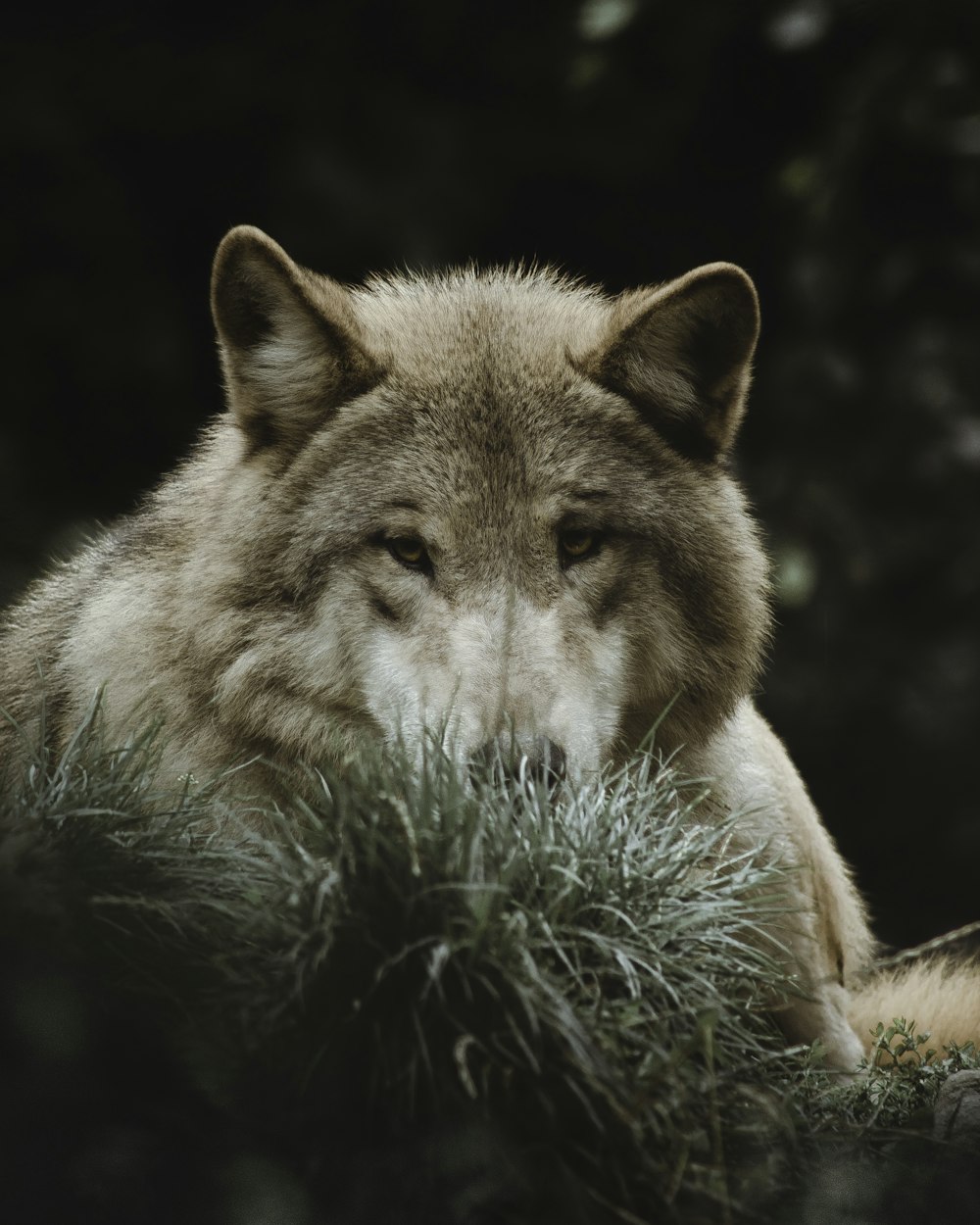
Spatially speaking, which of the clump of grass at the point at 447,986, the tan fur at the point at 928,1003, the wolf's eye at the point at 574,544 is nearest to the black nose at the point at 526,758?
the clump of grass at the point at 447,986

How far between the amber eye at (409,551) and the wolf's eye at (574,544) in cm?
26

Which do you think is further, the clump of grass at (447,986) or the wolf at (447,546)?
the wolf at (447,546)

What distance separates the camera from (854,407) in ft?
14.9

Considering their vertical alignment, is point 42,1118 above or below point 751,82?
below

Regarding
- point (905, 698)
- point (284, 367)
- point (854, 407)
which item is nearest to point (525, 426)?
point (284, 367)

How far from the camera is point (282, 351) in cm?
266

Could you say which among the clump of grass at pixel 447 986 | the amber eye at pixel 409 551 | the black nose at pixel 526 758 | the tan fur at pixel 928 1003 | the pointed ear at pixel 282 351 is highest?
the pointed ear at pixel 282 351

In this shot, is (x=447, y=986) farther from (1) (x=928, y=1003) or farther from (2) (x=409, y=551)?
(1) (x=928, y=1003)

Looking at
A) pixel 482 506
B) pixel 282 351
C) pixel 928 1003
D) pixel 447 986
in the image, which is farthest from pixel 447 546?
pixel 928 1003

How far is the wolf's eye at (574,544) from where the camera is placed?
2.58 metres

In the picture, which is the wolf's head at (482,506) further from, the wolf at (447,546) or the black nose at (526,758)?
the black nose at (526,758)

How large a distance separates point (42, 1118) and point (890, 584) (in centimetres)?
398

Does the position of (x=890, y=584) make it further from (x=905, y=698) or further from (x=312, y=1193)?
(x=312, y=1193)

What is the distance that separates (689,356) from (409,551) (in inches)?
28.3
